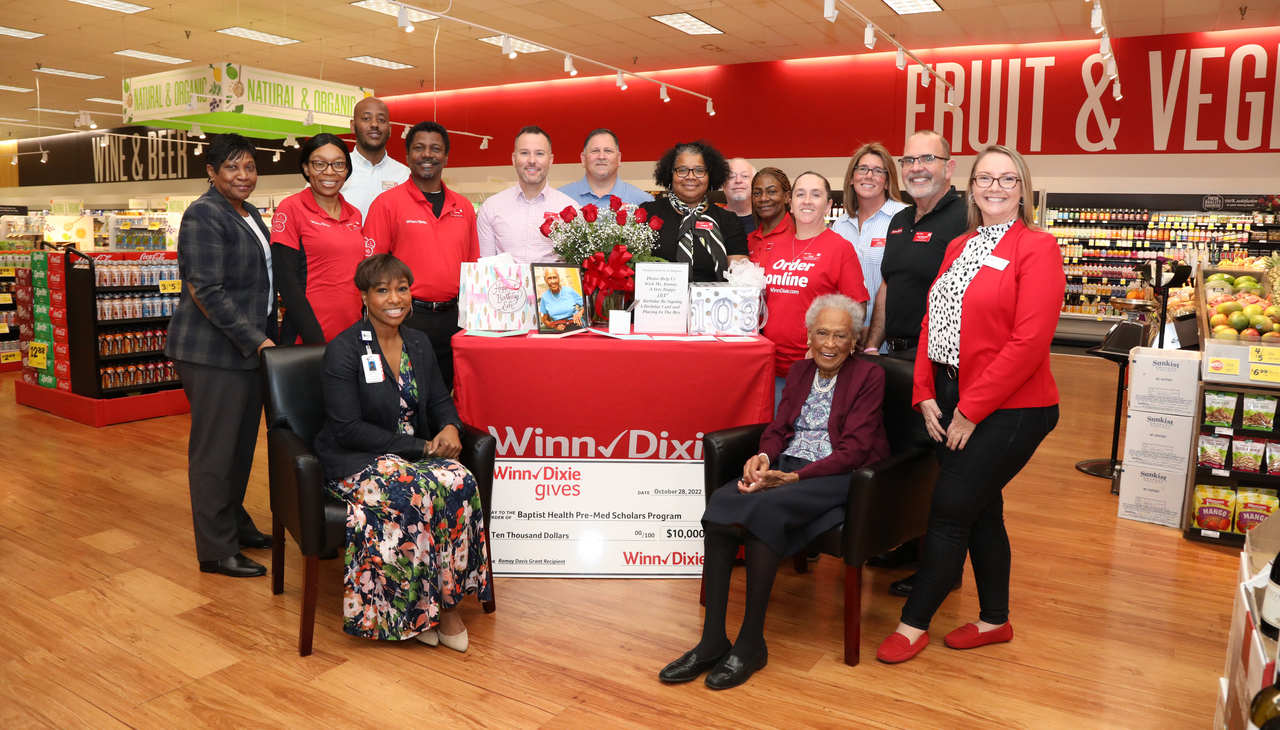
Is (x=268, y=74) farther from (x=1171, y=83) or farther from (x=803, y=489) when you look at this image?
(x=1171, y=83)

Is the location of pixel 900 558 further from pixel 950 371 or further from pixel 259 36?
pixel 259 36

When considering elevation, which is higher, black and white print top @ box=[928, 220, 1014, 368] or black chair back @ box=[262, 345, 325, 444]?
black and white print top @ box=[928, 220, 1014, 368]

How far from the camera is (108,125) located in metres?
19.3

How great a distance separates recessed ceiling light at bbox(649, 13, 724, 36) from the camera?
980 centimetres

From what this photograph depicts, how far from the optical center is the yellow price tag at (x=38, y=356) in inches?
264

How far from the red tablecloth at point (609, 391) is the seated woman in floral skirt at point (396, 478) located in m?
0.28

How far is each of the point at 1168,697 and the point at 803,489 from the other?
50.8 inches

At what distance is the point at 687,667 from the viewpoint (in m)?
2.66

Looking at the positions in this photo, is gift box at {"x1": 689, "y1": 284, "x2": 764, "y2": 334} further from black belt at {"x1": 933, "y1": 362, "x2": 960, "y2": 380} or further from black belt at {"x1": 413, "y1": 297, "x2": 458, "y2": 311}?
black belt at {"x1": 413, "y1": 297, "x2": 458, "y2": 311}

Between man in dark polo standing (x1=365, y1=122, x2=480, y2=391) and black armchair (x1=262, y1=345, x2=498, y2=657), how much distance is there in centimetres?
56

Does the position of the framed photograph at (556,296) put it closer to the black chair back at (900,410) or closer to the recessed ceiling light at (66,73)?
the black chair back at (900,410)

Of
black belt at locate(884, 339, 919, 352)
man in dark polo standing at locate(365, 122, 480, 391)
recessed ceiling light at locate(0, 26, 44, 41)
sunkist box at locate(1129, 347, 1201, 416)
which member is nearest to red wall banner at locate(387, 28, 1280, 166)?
recessed ceiling light at locate(0, 26, 44, 41)

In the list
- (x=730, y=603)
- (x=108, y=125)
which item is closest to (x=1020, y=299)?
(x=730, y=603)

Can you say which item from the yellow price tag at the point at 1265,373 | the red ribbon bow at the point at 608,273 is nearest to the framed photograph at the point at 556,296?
the red ribbon bow at the point at 608,273
